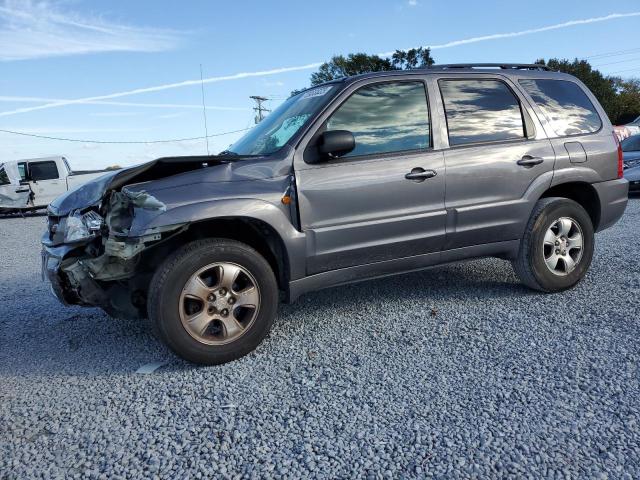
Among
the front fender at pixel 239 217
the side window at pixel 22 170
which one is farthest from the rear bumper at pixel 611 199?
the side window at pixel 22 170

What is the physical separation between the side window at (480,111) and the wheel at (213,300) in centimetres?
193

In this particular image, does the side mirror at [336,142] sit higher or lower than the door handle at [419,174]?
higher

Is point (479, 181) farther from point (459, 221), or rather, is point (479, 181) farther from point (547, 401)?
point (547, 401)

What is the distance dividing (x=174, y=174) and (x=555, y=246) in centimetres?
327

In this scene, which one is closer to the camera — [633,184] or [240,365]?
[240,365]

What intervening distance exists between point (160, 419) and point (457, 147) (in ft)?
9.52

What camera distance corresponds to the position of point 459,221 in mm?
4000

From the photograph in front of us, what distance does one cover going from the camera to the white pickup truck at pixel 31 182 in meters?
16.2

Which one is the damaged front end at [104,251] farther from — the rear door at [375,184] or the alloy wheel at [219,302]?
the rear door at [375,184]

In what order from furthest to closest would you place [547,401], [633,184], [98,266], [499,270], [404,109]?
[633,184], [499,270], [404,109], [98,266], [547,401]

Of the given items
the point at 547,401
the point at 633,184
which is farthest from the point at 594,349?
the point at 633,184

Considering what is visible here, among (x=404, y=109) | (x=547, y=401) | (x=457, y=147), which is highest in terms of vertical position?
(x=404, y=109)

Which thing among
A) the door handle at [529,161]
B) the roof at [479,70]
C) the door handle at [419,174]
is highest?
the roof at [479,70]

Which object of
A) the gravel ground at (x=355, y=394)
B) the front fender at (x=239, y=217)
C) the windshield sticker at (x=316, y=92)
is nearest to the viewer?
the gravel ground at (x=355, y=394)
